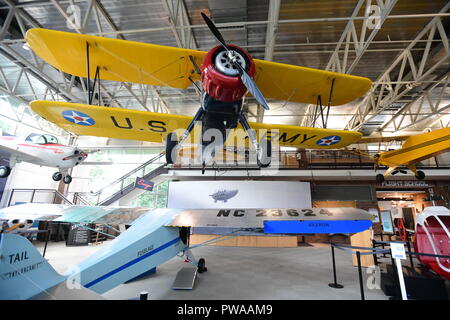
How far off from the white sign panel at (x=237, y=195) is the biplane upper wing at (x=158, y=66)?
5728 millimetres

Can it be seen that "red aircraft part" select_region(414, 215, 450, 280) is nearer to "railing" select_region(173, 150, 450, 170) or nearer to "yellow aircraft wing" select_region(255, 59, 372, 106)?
"yellow aircraft wing" select_region(255, 59, 372, 106)

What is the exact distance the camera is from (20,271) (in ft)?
4.81

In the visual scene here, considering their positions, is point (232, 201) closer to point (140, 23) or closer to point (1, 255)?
point (140, 23)

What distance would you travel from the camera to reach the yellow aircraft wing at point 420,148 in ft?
19.0

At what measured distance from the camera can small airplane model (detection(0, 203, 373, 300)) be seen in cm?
146

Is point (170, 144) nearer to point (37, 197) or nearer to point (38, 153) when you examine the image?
point (38, 153)

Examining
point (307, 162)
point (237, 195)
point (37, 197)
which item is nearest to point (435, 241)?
point (237, 195)

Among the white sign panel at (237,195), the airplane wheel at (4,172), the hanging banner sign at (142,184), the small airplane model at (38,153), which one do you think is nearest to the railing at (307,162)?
the white sign panel at (237,195)

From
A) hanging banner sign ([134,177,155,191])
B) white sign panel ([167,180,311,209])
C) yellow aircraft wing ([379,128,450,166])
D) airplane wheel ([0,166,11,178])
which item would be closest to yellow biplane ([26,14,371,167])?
yellow aircraft wing ([379,128,450,166])

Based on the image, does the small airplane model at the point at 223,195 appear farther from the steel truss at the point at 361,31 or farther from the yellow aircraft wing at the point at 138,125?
the steel truss at the point at 361,31

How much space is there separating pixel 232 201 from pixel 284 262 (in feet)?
14.1

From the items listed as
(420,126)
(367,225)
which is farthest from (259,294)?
(420,126)

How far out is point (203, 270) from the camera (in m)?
4.85

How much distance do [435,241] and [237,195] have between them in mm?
7310
